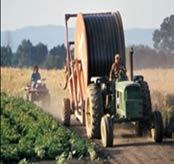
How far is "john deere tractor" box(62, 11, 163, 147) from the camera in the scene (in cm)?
1516

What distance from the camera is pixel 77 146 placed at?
1400cm

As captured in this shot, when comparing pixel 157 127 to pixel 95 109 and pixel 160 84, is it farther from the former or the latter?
pixel 160 84

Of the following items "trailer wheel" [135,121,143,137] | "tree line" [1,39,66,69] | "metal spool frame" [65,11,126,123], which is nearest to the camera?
"trailer wheel" [135,121,143,137]

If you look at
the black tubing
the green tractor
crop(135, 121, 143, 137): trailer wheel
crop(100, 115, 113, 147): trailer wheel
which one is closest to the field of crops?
crop(100, 115, 113, 147): trailer wheel

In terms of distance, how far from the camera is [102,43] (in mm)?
17969

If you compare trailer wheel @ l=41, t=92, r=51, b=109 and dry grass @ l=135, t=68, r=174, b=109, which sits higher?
dry grass @ l=135, t=68, r=174, b=109

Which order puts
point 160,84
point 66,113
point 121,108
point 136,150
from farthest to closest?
point 160,84 < point 66,113 < point 121,108 < point 136,150

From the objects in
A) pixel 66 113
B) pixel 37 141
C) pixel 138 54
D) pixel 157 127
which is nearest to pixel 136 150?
pixel 157 127

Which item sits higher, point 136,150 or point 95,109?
point 95,109

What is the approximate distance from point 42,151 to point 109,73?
461 cm

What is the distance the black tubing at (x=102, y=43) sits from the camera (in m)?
17.8

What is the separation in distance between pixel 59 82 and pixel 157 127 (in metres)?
22.0

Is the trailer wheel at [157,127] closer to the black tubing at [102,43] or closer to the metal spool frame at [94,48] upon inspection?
the metal spool frame at [94,48]

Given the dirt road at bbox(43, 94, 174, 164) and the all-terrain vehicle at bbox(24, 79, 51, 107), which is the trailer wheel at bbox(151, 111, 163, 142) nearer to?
the dirt road at bbox(43, 94, 174, 164)
